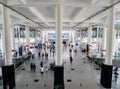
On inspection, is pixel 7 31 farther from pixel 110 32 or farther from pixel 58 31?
pixel 110 32

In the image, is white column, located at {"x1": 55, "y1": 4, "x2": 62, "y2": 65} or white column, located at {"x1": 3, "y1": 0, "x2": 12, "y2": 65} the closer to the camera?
white column, located at {"x1": 3, "y1": 0, "x2": 12, "y2": 65}

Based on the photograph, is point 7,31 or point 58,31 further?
point 58,31

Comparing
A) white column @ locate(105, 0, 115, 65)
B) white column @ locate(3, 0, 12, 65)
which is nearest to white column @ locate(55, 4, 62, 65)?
white column @ locate(3, 0, 12, 65)

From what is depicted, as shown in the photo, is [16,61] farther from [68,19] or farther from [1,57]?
[68,19]

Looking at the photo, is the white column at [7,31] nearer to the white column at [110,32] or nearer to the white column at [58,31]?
the white column at [58,31]

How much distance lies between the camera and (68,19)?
1873 centimetres

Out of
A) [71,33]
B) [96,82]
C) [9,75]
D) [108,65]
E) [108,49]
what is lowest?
[96,82]

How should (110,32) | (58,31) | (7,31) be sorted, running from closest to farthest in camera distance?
(7,31), (110,32), (58,31)

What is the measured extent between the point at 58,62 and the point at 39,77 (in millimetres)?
3501

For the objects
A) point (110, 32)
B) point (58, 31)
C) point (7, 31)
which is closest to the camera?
point (7, 31)

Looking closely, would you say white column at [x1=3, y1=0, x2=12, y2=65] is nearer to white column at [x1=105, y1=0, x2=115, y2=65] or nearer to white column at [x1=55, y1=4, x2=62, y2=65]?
white column at [x1=55, y1=4, x2=62, y2=65]

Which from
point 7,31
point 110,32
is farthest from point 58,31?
point 110,32

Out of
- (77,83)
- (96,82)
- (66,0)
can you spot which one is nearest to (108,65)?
(96,82)

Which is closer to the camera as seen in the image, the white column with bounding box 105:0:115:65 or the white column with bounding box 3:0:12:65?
the white column with bounding box 3:0:12:65
